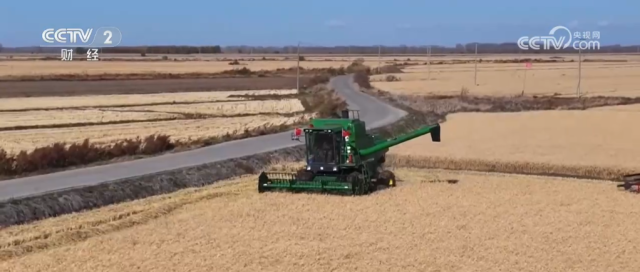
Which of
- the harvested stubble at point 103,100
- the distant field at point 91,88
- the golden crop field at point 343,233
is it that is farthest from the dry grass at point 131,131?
the distant field at point 91,88

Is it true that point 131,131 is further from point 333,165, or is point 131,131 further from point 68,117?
point 333,165

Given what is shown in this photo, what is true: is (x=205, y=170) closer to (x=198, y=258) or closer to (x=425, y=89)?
(x=198, y=258)

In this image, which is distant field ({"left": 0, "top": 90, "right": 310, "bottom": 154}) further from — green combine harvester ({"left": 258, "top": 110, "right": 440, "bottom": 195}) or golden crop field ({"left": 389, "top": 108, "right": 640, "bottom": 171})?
green combine harvester ({"left": 258, "top": 110, "right": 440, "bottom": 195})

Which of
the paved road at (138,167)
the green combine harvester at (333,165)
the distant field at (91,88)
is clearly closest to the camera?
the paved road at (138,167)

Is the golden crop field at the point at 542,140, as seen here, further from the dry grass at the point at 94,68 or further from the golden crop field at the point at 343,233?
the dry grass at the point at 94,68

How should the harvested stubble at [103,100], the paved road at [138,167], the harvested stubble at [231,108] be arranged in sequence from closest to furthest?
the paved road at [138,167] < the harvested stubble at [231,108] < the harvested stubble at [103,100]

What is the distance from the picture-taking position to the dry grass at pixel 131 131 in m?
31.4

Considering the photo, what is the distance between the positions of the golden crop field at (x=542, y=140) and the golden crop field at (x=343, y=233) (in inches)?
267

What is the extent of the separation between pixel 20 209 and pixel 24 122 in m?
23.4

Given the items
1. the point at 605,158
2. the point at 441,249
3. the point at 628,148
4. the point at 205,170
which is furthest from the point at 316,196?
the point at 628,148

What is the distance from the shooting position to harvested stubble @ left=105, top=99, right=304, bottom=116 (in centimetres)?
4899

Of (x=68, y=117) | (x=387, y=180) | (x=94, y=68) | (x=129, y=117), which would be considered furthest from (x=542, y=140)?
(x=94, y=68)

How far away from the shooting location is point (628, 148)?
3152 centimetres

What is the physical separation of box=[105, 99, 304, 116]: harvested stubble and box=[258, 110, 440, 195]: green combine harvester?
2532 cm
